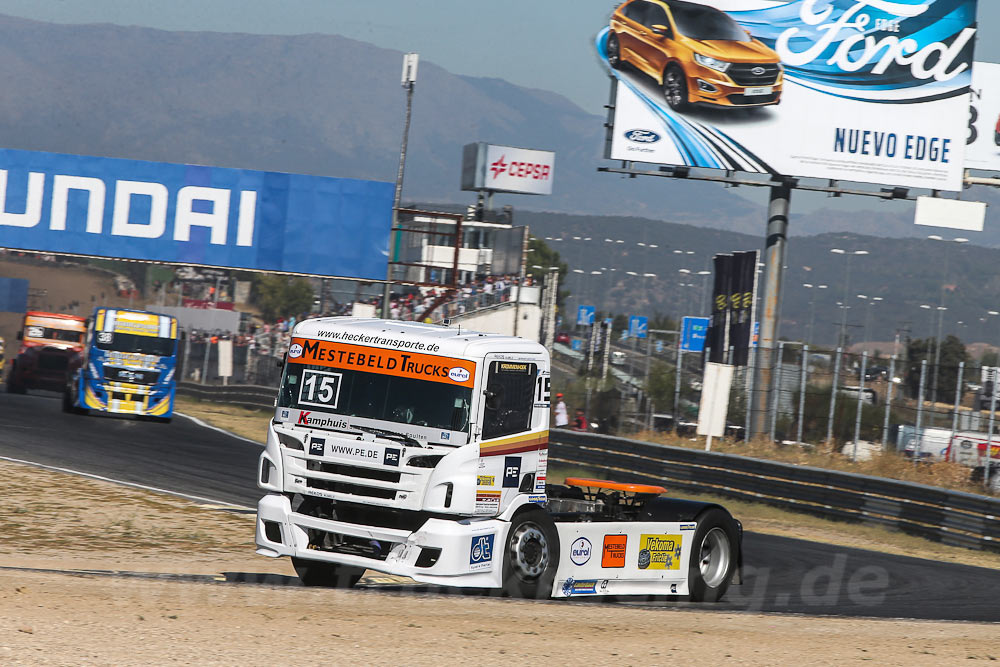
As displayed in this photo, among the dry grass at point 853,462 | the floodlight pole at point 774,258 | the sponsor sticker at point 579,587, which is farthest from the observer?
the floodlight pole at point 774,258

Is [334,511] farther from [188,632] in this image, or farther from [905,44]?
[905,44]

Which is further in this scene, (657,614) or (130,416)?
(130,416)

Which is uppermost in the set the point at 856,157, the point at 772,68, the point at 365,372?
the point at 772,68

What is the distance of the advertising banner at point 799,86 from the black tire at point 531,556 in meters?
24.0

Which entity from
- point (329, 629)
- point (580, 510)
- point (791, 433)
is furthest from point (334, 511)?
point (791, 433)

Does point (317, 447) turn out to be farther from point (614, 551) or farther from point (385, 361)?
point (614, 551)

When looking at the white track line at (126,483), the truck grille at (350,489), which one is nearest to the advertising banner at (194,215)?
the white track line at (126,483)

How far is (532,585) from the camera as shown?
11.3 metres

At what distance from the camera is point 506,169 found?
9819cm

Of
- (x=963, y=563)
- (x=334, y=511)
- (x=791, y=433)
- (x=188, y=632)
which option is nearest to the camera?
(x=188, y=632)

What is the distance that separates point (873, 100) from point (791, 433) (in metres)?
11.0

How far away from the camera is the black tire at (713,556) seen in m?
12.7

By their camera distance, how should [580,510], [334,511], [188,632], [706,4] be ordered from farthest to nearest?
[706,4]
[580,510]
[334,511]
[188,632]

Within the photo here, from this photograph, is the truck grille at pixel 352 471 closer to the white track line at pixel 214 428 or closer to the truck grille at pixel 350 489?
the truck grille at pixel 350 489
